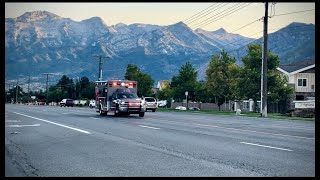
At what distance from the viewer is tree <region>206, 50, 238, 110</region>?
205ft

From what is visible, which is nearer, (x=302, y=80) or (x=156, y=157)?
(x=156, y=157)

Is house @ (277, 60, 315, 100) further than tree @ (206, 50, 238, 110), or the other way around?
Answer: house @ (277, 60, 315, 100)

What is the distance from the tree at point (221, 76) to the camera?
6239cm

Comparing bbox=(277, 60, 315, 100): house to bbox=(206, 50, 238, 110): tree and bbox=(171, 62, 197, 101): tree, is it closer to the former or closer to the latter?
bbox=(206, 50, 238, 110): tree

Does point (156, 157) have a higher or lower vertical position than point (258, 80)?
lower

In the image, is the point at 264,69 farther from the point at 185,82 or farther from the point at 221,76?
the point at 185,82

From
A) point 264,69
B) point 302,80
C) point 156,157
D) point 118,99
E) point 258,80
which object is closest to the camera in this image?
point 156,157

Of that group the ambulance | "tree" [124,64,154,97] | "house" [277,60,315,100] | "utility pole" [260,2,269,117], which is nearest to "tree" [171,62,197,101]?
"tree" [124,64,154,97]

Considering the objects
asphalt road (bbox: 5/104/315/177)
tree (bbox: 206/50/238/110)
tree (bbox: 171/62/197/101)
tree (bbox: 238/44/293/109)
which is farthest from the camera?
tree (bbox: 171/62/197/101)

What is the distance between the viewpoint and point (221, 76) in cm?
6281

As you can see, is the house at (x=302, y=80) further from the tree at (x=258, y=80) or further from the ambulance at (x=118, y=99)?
the ambulance at (x=118, y=99)

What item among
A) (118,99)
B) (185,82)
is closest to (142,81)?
(185,82)
